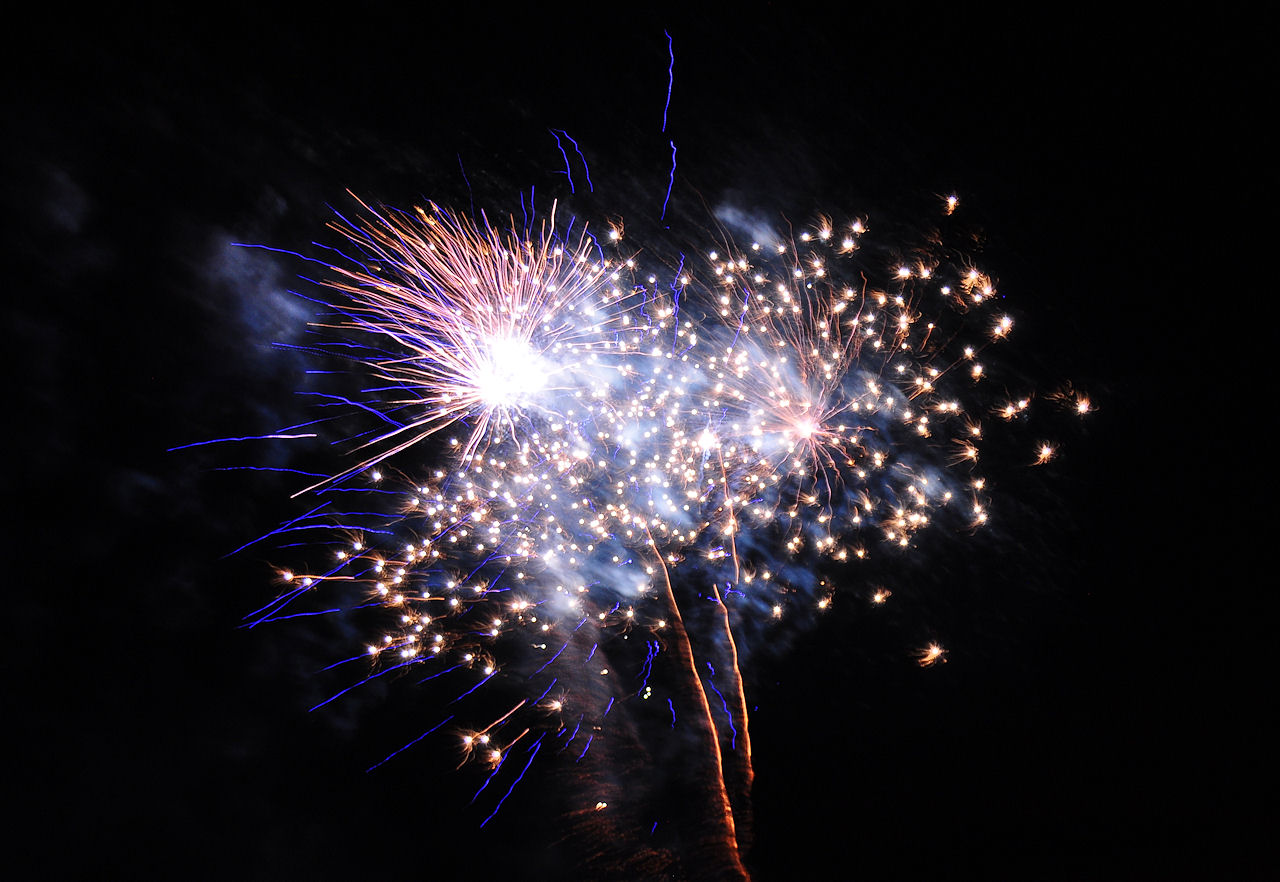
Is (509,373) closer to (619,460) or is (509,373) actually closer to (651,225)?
(619,460)

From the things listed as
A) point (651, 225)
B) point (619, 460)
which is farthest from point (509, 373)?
point (651, 225)

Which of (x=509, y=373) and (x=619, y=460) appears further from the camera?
(x=619, y=460)

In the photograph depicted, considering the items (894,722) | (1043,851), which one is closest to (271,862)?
(894,722)

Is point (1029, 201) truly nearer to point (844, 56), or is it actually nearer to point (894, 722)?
point (844, 56)

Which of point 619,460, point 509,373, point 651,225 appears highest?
point 651,225

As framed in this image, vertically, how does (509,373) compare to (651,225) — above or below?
below

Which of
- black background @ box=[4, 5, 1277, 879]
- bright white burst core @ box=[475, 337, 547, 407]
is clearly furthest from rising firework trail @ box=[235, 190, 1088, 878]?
black background @ box=[4, 5, 1277, 879]
